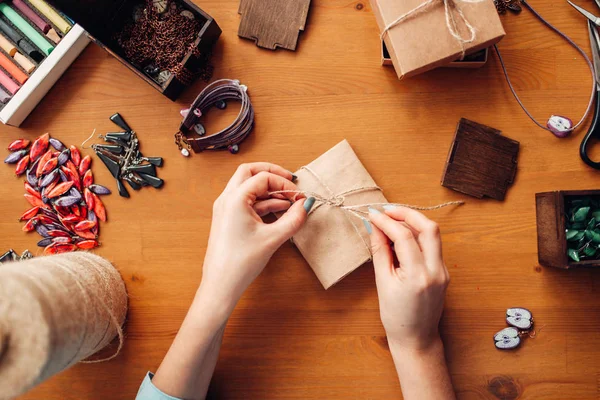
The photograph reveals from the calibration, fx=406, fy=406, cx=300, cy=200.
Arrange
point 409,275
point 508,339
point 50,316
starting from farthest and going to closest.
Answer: point 508,339 → point 409,275 → point 50,316

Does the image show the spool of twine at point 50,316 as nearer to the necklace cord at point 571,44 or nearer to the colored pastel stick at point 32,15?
the colored pastel stick at point 32,15

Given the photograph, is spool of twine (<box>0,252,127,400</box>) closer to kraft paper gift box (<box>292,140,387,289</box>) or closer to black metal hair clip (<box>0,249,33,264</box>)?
black metal hair clip (<box>0,249,33,264</box>)

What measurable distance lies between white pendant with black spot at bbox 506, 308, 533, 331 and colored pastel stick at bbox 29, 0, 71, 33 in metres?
1.12

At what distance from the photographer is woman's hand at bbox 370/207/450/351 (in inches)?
27.6

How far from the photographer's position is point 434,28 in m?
0.76

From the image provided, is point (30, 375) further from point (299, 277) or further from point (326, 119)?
point (326, 119)

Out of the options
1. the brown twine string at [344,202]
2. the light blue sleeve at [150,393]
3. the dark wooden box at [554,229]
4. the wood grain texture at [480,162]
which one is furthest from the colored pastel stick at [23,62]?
the dark wooden box at [554,229]

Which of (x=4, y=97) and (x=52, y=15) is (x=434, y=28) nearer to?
(x=52, y=15)

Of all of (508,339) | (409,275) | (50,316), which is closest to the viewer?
(50,316)

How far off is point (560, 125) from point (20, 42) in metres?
1.17

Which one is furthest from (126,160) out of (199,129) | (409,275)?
(409,275)

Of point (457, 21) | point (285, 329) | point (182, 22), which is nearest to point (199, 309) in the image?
point (285, 329)

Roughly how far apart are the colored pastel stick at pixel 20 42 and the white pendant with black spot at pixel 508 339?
114 cm

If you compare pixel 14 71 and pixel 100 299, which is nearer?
pixel 100 299
